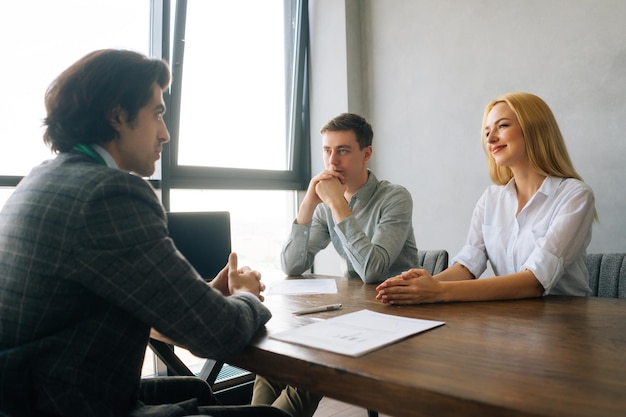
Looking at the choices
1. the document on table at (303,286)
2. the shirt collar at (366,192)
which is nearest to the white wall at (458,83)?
the shirt collar at (366,192)

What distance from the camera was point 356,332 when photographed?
0.94m

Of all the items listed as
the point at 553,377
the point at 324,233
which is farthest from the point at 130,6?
the point at 553,377

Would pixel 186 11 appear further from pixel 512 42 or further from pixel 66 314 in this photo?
pixel 66 314

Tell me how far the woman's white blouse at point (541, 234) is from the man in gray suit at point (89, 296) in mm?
1033

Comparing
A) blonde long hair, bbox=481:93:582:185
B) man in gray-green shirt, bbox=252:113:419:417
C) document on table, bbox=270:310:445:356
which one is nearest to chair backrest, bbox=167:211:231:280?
man in gray-green shirt, bbox=252:113:419:417

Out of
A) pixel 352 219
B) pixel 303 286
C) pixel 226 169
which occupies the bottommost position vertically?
pixel 303 286

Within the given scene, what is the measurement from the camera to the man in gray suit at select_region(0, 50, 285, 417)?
732 millimetres

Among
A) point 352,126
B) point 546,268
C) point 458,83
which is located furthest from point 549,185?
point 458,83

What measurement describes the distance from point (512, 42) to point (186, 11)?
197cm

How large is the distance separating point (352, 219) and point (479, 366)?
45.3 inches

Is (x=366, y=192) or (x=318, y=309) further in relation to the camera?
(x=366, y=192)

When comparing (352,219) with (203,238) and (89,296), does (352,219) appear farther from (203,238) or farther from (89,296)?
(89,296)

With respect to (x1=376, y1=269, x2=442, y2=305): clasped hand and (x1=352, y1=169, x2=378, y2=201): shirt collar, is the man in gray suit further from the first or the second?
(x1=352, y1=169, x2=378, y2=201): shirt collar

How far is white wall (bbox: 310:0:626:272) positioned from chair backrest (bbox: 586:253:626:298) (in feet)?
2.08
